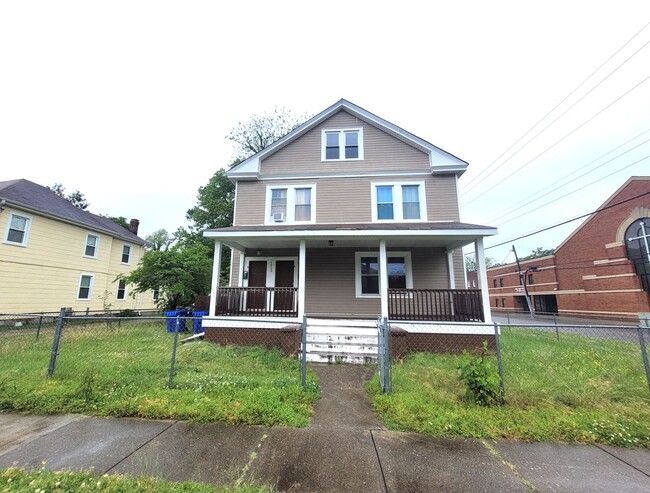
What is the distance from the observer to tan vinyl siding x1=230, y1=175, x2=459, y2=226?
32.7ft

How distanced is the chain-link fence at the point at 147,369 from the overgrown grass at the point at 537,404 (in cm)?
183

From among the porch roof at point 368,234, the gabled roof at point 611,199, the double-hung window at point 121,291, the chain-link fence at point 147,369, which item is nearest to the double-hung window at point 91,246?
the double-hung window at point 121,291

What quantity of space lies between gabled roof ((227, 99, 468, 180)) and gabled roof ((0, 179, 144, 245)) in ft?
34.3

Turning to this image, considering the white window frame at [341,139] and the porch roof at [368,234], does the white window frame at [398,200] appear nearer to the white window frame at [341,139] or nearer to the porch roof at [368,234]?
the porch roof at [368,234]

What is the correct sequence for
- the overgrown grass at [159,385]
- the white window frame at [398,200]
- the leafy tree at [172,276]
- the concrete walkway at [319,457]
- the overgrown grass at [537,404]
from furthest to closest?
the leafy tree at [172,276]
the white window frame at [398,200]
the overgrown grass at [159,385]
the overgrown grass at [537,404]
the concrete walkway at [319,457]

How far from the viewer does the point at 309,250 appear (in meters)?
10.1

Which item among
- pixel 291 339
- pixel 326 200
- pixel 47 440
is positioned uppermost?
pixel 326 200

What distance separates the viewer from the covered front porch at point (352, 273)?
8016 millimetres

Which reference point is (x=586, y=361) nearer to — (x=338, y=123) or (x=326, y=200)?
(x=326, y=200)

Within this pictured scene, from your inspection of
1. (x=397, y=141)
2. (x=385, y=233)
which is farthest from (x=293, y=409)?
(x=397, y=141)

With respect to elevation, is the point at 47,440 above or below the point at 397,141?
below

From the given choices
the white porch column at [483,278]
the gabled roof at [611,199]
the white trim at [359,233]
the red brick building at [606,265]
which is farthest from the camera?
the red brick building at [606,265]

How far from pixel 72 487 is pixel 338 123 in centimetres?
1168

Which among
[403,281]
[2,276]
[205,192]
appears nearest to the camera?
[403,281]
